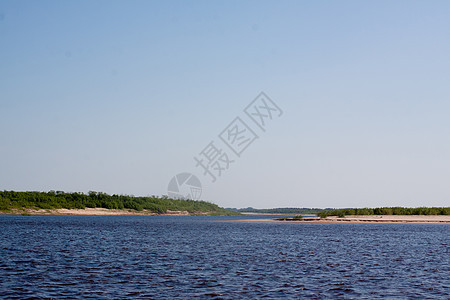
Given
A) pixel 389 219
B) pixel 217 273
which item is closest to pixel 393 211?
pixel 389 219

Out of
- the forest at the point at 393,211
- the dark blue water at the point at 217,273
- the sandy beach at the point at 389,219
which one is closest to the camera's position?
the dark blue water at the point at 217,273

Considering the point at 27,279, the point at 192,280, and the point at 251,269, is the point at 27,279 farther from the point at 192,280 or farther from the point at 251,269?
the point at 251,269

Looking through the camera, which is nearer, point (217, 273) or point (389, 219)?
point (217, 273)

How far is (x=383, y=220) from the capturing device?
149 metres

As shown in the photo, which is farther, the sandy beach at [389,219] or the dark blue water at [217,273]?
the sandy beach at [389,219]

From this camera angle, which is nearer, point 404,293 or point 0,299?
point 0,299

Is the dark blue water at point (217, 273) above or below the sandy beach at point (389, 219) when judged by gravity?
below

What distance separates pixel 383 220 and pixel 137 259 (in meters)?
120

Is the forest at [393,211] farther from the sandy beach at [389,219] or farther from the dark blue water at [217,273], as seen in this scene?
the dark blue water at [217,273]

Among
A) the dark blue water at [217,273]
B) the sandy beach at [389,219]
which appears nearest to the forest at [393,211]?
the sandy beach at [389,219]

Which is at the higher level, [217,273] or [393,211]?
[393,211]

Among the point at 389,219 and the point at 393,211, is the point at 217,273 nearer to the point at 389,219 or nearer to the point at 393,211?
the point at 389,219

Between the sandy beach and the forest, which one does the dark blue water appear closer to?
the sandy beach

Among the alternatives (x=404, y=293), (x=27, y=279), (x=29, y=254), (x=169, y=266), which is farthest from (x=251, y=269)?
(x=29, y=254)
